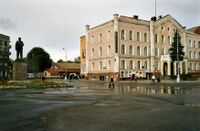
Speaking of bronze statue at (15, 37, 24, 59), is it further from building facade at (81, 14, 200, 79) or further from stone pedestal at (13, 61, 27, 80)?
building facade at (81, 14, 200, 79)

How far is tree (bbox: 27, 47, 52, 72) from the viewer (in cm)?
9919

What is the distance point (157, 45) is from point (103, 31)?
1528cm

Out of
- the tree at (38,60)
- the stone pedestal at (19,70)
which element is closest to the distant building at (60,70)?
the tree at (38,60)

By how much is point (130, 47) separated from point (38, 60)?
47.1 metres

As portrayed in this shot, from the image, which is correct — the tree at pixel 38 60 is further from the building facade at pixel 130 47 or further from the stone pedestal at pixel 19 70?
the stone pedestal at pixel 19 70

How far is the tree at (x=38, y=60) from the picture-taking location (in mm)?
99188

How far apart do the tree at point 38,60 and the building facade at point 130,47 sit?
32.6 metres

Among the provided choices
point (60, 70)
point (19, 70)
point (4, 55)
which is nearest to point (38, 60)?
point (60, 70)

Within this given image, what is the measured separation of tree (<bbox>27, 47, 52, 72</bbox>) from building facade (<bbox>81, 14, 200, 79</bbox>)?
1284 inches

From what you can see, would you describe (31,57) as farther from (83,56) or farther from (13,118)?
(13,118)

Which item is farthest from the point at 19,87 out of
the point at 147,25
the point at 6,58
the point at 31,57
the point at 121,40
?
the point at 31,57

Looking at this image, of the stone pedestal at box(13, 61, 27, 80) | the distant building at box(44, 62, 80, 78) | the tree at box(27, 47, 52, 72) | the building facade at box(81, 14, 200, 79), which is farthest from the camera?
the distant building at box(44, 62, 80, 78)

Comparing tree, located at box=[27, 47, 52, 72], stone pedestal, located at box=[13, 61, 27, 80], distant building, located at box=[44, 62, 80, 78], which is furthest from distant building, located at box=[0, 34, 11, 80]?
stone pedestal, located at box=[13, 61, 27, 80]

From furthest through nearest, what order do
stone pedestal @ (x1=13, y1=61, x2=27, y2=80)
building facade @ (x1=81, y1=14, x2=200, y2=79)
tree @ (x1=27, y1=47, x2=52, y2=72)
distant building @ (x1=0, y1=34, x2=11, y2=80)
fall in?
1. tree @ (x1=27, y1=47, x2=52, y2=72)
2. distant building @ (x1=0, y1=34, x2=11, y2=80)
3. building facade @ (x1=81, y1=14, x2=200, y2=79)
4. stone pedestal @ (x1=13, y1=61, x2=27, y2=80)
